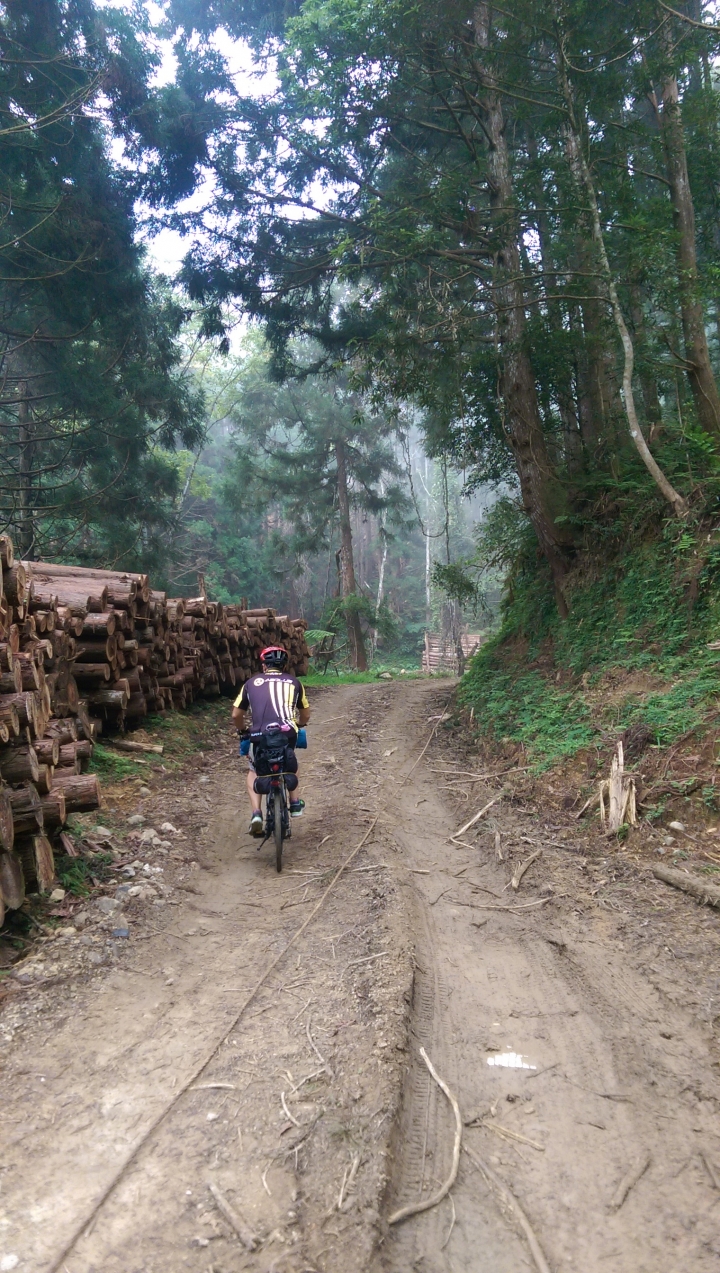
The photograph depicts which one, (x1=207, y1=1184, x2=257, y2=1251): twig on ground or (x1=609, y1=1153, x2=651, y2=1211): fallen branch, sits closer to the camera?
(x1=207, y1=1184, x2=257, y2=1251): twig on ground

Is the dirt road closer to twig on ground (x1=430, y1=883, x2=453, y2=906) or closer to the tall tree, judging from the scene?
twig on ground (x1=430, y1=883, x2=453, y2=906)

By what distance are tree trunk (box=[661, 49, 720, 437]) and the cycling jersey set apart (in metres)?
7.14

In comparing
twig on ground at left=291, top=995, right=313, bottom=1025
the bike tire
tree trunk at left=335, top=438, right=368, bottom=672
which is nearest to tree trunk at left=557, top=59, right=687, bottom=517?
the bike tire

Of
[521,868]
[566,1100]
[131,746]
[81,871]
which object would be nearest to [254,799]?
[81,871]

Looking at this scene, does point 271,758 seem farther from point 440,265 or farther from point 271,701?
point 440,265

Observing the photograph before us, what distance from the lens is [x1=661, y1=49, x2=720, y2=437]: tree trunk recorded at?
31.8 feet

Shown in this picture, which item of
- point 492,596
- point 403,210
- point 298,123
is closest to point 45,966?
point 403,210

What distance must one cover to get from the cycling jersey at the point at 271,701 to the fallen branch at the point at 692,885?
3185 mm

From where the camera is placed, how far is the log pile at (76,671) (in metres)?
4.48

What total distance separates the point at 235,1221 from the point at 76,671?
6774mm

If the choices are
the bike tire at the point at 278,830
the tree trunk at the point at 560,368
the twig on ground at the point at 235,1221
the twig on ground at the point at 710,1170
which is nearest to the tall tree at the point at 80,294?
the tree trunk at the point at 560,368

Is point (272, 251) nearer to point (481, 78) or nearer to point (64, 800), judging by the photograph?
point (481, 78)

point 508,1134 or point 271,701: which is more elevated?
point 271,701

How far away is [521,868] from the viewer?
5.55 m
